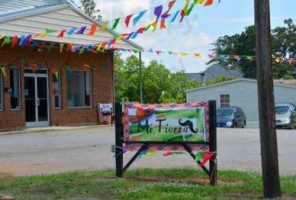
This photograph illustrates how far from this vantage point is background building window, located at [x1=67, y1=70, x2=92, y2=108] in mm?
25469

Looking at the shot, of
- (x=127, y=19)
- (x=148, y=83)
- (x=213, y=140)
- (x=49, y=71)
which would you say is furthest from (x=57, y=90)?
(x=148, y=83)

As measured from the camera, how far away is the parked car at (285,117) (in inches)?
1196

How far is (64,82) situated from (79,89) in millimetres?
1360

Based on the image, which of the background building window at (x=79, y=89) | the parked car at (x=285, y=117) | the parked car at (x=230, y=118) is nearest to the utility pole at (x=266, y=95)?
the background building window at (x=79, y=89)

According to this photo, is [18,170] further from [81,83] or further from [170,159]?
[81,83]

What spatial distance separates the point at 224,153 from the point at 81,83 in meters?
12.9

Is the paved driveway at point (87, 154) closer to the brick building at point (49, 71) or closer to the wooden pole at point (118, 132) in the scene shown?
the wooden pole at point (118, 132)

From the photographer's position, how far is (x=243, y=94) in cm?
4328

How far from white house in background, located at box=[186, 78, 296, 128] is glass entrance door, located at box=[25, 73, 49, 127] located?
2099cm

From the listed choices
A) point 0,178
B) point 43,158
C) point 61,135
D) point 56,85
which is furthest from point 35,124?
point 0,178

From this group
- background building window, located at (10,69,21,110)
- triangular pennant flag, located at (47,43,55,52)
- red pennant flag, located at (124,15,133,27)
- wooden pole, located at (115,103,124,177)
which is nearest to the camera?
wooden pole, located at (115,103,124,177)

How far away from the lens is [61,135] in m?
20.4

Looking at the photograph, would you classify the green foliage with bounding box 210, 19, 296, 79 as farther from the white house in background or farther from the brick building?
the brick building

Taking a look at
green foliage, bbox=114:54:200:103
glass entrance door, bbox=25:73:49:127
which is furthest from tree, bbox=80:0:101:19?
glass entrance door, bbox=25:73:49:127
